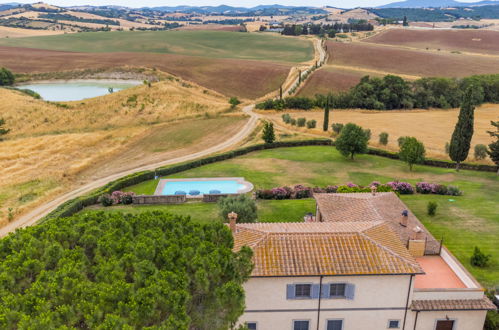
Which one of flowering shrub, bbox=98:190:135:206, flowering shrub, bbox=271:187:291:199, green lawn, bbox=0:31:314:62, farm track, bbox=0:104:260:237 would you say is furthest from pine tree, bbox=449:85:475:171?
green lawn, bbox=0:31:314:62

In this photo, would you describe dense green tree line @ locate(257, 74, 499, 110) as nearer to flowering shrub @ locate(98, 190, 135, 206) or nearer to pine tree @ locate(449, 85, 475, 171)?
pine tree @ locate(449, 85, 475, 171)

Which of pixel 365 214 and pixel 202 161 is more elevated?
pixel 365 214

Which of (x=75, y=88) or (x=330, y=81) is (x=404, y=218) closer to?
(x=330, y=81)

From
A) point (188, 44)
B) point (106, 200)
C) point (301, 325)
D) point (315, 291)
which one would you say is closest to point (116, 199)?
point (106, 200)

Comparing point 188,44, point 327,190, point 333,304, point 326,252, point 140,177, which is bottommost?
point 140,177

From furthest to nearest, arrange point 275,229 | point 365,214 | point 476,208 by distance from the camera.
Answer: point 476,208, point 365,214, point 275,229

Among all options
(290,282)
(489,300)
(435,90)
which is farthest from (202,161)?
(435,90)

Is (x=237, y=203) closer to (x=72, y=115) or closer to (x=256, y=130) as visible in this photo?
(x=256, y=130)
